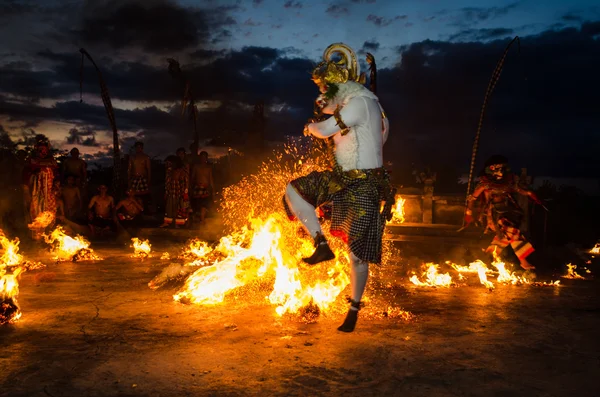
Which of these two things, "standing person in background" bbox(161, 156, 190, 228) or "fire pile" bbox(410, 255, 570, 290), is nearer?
"fire pile" bbox(410, 255, 570, 290)

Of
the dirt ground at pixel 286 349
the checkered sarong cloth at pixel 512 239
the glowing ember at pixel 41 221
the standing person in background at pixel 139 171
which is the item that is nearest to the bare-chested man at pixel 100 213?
the standing person in background at pixel 139 171

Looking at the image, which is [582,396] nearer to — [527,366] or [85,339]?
[527,366]

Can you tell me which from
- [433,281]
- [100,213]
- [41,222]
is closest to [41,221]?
[41,222]

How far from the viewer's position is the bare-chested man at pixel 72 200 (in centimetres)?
1182

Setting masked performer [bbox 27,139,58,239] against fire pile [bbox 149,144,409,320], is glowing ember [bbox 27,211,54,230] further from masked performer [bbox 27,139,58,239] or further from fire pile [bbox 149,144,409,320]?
fire pile [bbox 149,144,409,320]

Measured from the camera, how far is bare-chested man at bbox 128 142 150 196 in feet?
41.0

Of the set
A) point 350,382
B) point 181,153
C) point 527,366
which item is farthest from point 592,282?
point 181,153

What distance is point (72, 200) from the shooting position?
11938mm

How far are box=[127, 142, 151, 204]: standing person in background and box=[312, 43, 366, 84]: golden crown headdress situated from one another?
29.4 ft

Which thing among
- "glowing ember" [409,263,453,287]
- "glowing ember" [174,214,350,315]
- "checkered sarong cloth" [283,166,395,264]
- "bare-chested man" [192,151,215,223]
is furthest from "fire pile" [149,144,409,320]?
"bare-chested man" [192,151,215,223]

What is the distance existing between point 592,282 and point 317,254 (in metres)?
A: 5.21

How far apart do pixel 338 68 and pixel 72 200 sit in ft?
31.4

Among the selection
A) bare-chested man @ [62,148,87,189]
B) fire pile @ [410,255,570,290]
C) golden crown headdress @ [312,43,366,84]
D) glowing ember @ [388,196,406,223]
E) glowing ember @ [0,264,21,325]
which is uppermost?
golden crown headdress @ [312,43,366,84]

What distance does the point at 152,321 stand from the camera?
457 centimetres
